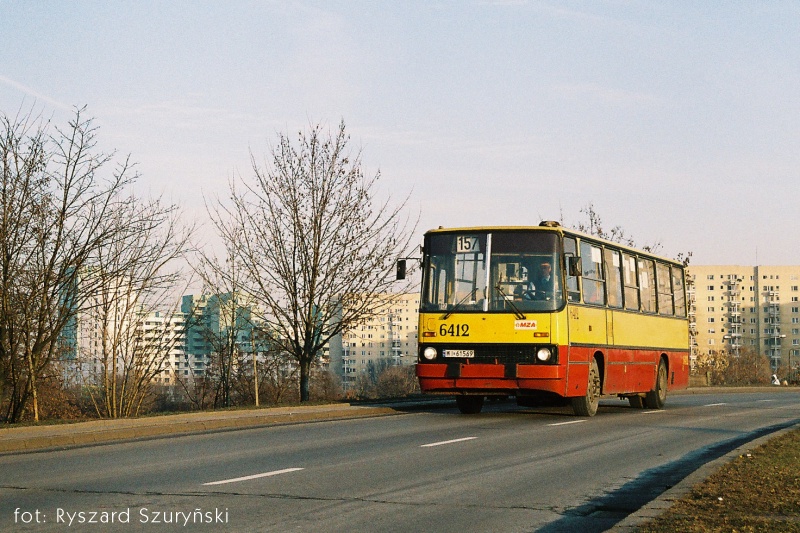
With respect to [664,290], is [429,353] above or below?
below

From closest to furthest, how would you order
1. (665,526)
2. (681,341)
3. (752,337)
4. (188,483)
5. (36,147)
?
(665,526), (188,483), (36,147), (681,341), (752,337)

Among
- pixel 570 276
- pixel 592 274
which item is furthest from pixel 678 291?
pixel 570 276

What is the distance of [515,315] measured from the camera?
19.0m

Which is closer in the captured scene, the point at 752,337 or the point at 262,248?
the point at 262,248

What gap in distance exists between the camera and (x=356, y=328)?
101 feet

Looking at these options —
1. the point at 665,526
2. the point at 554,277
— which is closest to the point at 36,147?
the point at 554,277

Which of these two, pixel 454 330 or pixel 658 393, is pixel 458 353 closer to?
pixel 454 330

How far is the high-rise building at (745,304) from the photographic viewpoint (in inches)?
7180

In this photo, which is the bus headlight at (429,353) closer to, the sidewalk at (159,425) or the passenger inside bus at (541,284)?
the passenger inside bus at (541,284)

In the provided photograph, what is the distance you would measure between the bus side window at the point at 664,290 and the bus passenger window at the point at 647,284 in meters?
0.48

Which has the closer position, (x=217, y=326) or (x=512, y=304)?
(x=512, y=304)

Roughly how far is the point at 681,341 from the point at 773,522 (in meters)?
20.0

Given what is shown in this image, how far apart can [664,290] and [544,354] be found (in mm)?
7894

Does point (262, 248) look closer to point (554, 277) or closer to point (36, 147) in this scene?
point (36, 147)
